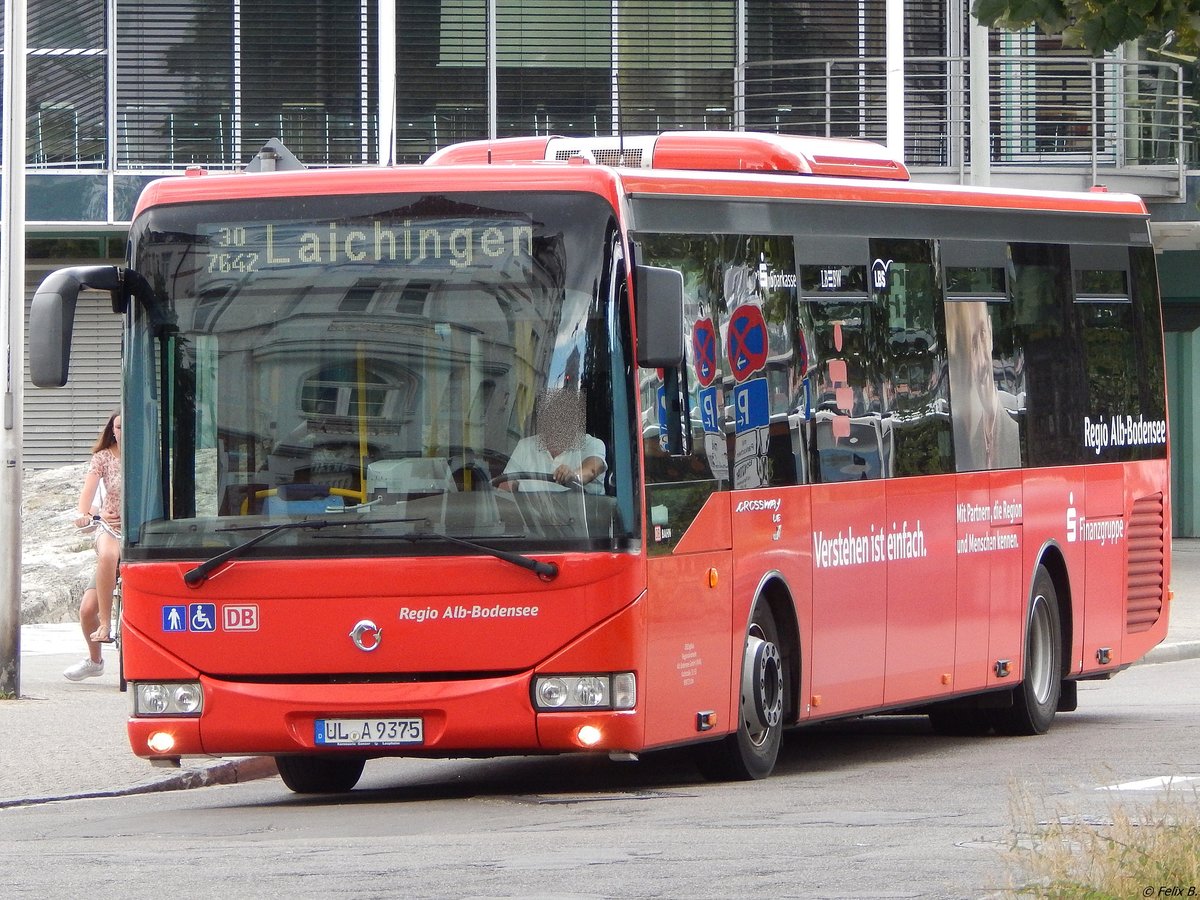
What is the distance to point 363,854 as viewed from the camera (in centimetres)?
884

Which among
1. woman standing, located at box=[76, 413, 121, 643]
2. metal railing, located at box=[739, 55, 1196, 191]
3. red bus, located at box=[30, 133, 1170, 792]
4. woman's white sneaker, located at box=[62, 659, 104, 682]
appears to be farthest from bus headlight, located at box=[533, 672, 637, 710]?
metal railing, located at box=[739, 55, 1196, 191]

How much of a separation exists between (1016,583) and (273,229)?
5461mm

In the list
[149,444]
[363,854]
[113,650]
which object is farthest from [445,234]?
[113,650]

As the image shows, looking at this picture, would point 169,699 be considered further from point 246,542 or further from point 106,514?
point 106,514

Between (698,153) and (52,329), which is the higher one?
(698,153)

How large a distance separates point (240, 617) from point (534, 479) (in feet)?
4.64

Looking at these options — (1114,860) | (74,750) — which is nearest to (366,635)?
(74,750)

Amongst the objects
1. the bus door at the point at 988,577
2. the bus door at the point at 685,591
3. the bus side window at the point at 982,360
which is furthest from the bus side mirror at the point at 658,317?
the bus door at the point at 988,577

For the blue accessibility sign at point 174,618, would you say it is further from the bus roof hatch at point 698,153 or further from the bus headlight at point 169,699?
the bus roof hatch at point 698,153

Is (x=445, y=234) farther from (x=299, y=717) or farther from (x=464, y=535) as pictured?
(x=299, y=717)

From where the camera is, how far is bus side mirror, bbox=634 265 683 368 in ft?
33.8

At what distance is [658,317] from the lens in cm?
1036

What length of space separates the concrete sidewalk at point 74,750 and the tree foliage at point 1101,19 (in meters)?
6.59

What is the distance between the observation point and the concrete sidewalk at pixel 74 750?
12375 mm
